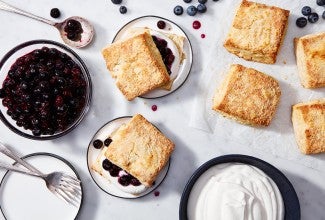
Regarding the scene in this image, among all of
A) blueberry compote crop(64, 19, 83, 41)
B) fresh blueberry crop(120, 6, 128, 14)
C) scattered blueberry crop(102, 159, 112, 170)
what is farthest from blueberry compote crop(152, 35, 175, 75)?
scattered blueberry crop(102, 159, 112, 170)

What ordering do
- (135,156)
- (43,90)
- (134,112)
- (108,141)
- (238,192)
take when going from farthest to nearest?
1. (134,112)
2. (108,141)
3. (135,156)
4. (43,90)
5. (238,192)

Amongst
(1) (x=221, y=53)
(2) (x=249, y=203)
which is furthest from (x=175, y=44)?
(2) (x=249, y=203)

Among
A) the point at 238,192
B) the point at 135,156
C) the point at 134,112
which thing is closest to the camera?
the point at 238,192

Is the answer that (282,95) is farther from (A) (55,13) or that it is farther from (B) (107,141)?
(A) (55,13)

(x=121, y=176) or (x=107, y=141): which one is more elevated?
(x=107, y=141)

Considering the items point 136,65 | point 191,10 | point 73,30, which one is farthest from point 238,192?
point 73,30

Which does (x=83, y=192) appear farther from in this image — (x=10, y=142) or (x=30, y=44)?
(x=30, y=44)
